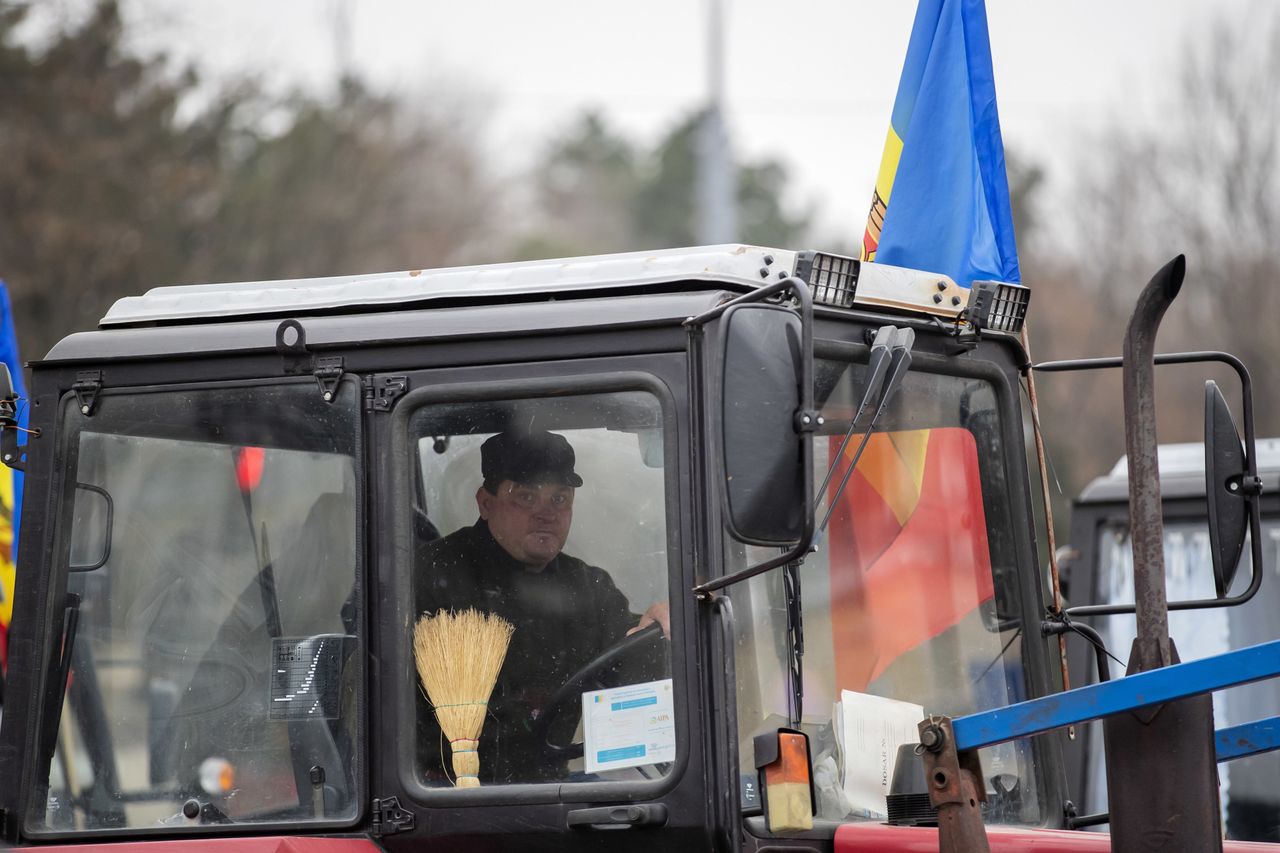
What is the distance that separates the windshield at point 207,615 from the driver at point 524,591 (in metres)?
0.20

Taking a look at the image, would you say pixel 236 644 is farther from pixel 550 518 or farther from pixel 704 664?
pixel 704 664

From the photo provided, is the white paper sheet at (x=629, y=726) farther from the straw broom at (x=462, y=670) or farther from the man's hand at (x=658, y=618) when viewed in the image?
the straw broom at (x=462, y=670)

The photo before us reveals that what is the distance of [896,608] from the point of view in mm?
3023

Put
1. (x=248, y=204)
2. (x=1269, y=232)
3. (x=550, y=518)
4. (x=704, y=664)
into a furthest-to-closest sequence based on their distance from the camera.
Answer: (x=1269, y=232) < (x=248, y=204) < (x=550, y=518) < (x=704, y=664)

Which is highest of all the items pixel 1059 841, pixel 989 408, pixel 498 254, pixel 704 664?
pixel 498 254

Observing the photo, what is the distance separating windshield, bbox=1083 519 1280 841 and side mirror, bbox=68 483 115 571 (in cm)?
350

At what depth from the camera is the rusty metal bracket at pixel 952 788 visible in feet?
8.20

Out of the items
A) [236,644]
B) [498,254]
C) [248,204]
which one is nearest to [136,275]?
[248,204]

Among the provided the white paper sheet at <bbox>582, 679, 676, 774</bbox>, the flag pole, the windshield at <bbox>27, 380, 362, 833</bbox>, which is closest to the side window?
the white paper sheet at <bbox>582, 679, 676, 774</bbox>

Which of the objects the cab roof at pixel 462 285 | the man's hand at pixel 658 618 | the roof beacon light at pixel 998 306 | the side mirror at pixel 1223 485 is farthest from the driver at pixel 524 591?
the side mirror at pixel 1223 485

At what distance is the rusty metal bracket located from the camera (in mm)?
2500

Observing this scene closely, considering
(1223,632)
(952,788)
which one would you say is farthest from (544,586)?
(1223,632)

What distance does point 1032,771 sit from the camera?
10.4 ft

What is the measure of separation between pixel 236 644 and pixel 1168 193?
20.7 metres
